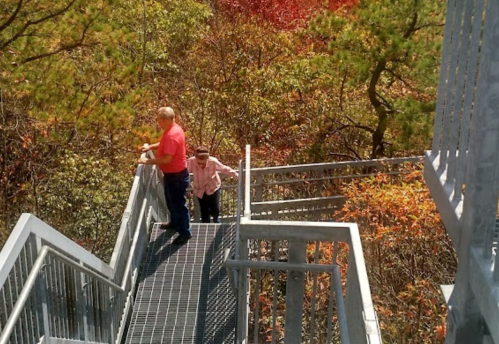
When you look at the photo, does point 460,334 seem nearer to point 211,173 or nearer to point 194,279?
point 194,279

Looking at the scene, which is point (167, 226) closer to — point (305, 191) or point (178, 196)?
point (178, 196)

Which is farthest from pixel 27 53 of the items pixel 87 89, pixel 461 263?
pixel 461 263

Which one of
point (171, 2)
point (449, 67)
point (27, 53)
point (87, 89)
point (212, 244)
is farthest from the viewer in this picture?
point (171, 2)

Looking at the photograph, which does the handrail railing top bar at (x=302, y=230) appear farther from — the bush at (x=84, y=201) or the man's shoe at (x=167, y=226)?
the bush at (x=84, y=201)

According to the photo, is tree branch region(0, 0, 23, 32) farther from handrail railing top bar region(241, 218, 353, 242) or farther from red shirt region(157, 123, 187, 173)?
handrail railing top bar region(241, 218, 353, 242)

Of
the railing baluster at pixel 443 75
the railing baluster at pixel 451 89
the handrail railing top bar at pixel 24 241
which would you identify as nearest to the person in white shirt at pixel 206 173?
the handrail railing top bar at pixel 24 241

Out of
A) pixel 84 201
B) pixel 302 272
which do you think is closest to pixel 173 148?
pixel 302 272

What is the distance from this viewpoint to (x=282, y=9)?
781 inches

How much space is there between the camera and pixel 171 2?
776 inches

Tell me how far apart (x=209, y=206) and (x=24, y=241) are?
5.29 meters

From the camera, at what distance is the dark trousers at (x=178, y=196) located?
7531 millimetres

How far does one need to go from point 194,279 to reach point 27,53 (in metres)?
6.47

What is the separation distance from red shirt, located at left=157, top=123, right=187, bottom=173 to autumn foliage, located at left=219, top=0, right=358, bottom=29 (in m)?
12.8

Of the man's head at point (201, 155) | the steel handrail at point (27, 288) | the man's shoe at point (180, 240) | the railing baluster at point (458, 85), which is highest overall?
the man's head at point (201, 155)
